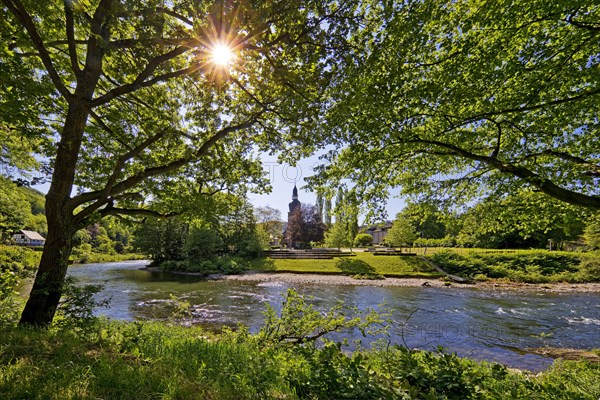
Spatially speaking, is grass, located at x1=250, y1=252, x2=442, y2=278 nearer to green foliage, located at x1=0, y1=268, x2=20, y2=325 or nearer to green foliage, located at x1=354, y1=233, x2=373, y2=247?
green foliage, located at x1=0, y1=268, x2=20, y2=325

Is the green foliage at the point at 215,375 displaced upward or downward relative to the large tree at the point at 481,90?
downward

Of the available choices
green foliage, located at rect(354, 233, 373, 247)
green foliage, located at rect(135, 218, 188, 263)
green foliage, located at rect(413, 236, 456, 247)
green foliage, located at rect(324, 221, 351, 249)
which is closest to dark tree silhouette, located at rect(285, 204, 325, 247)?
green foliage, located at rect(354, 233, 373, 247)

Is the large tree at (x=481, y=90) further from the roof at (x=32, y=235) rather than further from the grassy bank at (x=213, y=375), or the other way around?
the roof at (x=32, y=235)

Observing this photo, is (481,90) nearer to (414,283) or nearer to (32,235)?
(414,283)

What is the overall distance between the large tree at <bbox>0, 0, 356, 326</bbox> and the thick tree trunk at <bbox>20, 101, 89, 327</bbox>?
2cm

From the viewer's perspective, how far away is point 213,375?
3.38 metres

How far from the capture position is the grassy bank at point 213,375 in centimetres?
270

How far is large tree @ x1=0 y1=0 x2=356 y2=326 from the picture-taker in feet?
14.2

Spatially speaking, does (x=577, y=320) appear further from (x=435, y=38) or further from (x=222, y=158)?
(x=222, y=158)

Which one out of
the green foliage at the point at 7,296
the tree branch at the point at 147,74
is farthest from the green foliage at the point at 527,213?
the green foliage at the point at 7,296

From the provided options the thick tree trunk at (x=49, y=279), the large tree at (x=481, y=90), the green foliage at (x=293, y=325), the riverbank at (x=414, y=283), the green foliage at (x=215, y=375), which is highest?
the large tree at (x=481, y=90)

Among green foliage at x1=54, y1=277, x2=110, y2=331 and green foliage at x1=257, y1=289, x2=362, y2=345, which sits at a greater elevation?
green foliage at x1=54, y1=277, x2=110, y2=331

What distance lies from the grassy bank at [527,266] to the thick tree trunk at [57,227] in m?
28.2

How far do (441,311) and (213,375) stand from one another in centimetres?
1371
